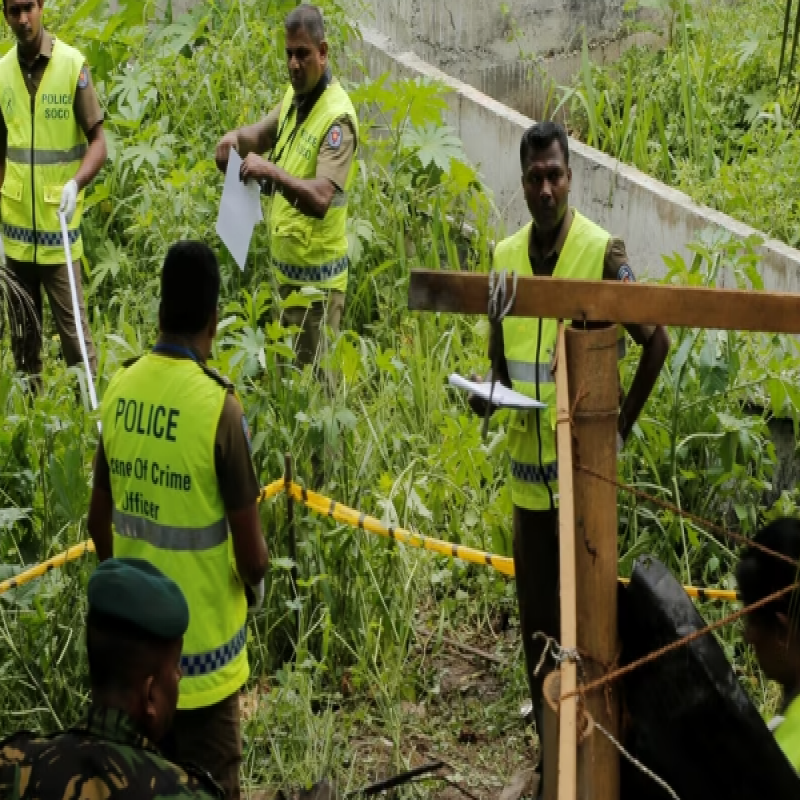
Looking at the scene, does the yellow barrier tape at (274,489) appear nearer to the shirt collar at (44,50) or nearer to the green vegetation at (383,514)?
the green vegetation at (383,514)

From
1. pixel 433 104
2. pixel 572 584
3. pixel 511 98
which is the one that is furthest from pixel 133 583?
pixel 511 98

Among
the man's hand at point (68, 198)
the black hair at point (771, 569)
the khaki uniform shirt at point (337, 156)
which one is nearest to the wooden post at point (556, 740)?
the black hair at point (771, 569)

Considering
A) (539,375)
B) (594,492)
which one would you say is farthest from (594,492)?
(539,375)

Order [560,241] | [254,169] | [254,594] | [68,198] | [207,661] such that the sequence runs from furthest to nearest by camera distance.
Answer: [68,198], [254,169], [560,241], [254,594], [207,661]

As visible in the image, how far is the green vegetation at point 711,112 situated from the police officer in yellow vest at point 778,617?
4.24 m

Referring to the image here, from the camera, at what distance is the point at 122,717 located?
8.31ft

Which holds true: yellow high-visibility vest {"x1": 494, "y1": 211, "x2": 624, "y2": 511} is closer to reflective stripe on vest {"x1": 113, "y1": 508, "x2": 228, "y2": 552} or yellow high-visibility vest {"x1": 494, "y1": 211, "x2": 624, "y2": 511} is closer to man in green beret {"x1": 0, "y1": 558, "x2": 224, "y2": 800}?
reflective stripe on vest {"x1": 113, "y1": 508, "x2": 228, "y2": 552}

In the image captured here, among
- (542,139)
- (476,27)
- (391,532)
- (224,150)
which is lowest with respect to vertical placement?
(391,532)

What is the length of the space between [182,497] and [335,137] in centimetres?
265

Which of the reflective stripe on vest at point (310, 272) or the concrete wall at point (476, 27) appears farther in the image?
the concrete wall at point (476, 27)

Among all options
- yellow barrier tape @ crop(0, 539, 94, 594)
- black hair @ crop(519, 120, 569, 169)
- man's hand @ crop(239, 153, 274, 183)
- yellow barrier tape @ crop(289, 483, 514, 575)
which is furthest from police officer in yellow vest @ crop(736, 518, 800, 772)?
man's hand @ crop(239, 153, 274, 183)

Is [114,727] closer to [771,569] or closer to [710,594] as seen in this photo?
[771,569]

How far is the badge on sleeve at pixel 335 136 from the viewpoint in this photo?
19.3 ft

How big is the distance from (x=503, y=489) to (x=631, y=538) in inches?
20.5
